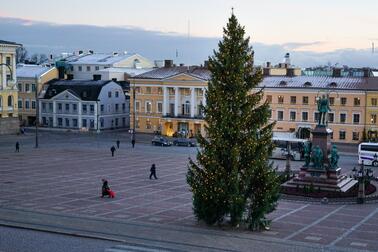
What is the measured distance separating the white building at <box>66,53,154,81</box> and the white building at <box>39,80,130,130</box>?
8.48 meters

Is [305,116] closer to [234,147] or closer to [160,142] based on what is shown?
[160,142]

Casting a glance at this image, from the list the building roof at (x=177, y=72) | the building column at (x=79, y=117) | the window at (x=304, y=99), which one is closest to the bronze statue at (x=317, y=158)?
the window at (x=304, y=99)

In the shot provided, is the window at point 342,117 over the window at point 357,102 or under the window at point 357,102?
under

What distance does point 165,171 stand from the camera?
52.1 meters

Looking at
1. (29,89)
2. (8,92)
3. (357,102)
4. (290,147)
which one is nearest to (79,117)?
(8,92)

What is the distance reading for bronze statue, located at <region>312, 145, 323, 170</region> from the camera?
41875 millimetres

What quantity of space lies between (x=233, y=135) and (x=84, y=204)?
1159cm

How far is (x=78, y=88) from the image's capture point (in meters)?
95.8

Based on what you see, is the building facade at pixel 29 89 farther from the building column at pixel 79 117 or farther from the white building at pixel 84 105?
the building column at pixel 79 117

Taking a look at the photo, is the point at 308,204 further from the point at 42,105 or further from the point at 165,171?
the point at 42,105

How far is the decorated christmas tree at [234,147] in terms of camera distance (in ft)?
92.6

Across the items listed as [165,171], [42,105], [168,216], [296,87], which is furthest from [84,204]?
[42,105]

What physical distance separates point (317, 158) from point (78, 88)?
60.1 m

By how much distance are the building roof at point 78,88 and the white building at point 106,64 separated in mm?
8300
